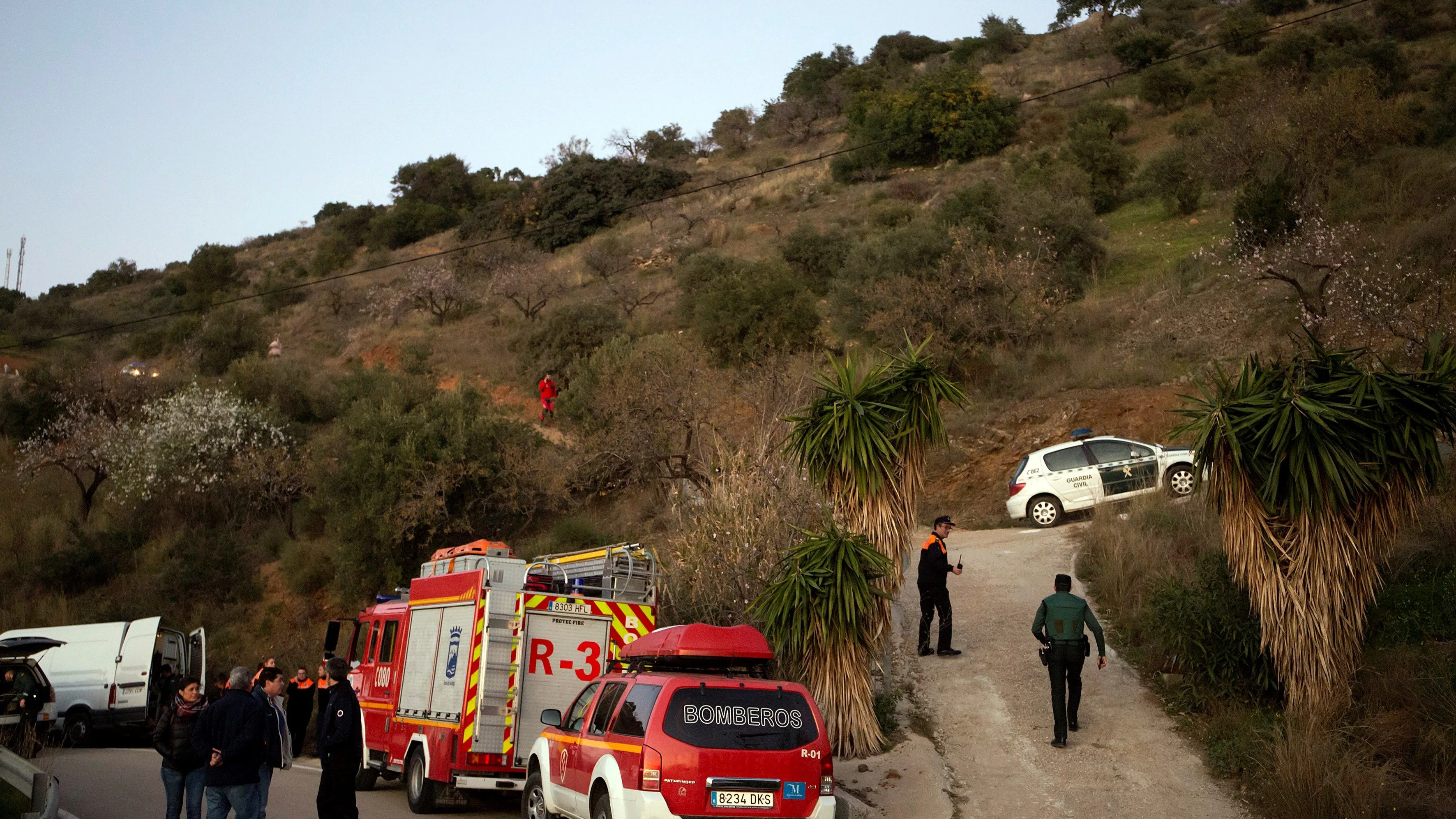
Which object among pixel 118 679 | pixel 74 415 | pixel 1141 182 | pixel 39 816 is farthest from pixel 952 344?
pixel 74 415

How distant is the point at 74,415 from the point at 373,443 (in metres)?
18.4

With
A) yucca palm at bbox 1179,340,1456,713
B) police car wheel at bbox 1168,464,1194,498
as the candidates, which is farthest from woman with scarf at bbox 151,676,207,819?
police car wheel at bbox 1168,464,1194,498

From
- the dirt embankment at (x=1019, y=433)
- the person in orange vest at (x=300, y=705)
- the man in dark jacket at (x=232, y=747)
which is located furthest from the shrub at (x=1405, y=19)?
the man in dark jacket at (x=232, y=747)

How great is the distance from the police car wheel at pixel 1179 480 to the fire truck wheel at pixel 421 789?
1440 centimetres

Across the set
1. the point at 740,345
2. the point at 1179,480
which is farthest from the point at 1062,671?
the point at 740,345

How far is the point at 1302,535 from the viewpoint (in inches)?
394

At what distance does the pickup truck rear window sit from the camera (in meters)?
7.73

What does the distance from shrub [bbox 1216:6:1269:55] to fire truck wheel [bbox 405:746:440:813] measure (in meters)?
52.7

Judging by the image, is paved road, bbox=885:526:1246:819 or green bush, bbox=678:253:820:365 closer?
paved road, bbox=885:526:1246:819

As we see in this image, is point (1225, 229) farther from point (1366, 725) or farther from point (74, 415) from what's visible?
point (74, 415)

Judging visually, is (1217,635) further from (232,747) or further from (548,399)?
(548,399)

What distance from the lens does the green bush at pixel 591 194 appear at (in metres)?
62.8

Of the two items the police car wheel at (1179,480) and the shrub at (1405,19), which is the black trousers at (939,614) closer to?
the police car wheel at (1179,480)

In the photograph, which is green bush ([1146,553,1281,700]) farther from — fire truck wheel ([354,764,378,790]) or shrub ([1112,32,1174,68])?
shrub ([1112,32,1174,68])
